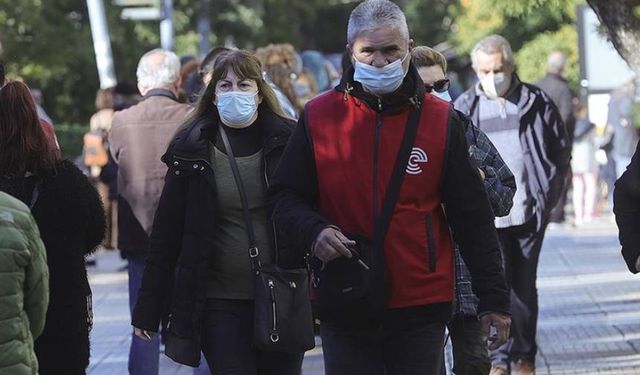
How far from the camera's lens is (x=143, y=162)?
28.3 ft

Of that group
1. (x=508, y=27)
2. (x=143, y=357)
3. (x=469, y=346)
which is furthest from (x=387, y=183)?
(x=508, y=27)

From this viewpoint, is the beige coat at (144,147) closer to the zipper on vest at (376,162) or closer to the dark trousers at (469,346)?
the dark trousers at (469,346)

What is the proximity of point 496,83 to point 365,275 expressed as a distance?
4.14 meters

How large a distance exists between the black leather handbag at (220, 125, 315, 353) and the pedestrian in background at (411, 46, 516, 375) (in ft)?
1.98

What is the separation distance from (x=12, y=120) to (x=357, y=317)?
5.21 feet

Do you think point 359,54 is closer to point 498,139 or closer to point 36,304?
point 36,304

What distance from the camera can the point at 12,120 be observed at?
571 centimetres

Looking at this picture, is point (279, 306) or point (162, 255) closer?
point (279, 306)

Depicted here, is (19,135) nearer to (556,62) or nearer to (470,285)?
(470,285)

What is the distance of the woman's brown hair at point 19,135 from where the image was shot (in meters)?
5.71

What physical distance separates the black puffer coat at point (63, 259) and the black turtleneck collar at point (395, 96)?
4.23 ft

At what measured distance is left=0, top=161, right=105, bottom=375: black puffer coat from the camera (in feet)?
18.9

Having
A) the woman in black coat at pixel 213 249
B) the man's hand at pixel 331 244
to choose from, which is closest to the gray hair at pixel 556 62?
the woman in black coat at pixel 213 249

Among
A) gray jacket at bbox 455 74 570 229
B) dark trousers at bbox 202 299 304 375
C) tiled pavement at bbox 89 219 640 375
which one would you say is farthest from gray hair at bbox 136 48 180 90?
dark trousers at bbox 202 299 304 375
